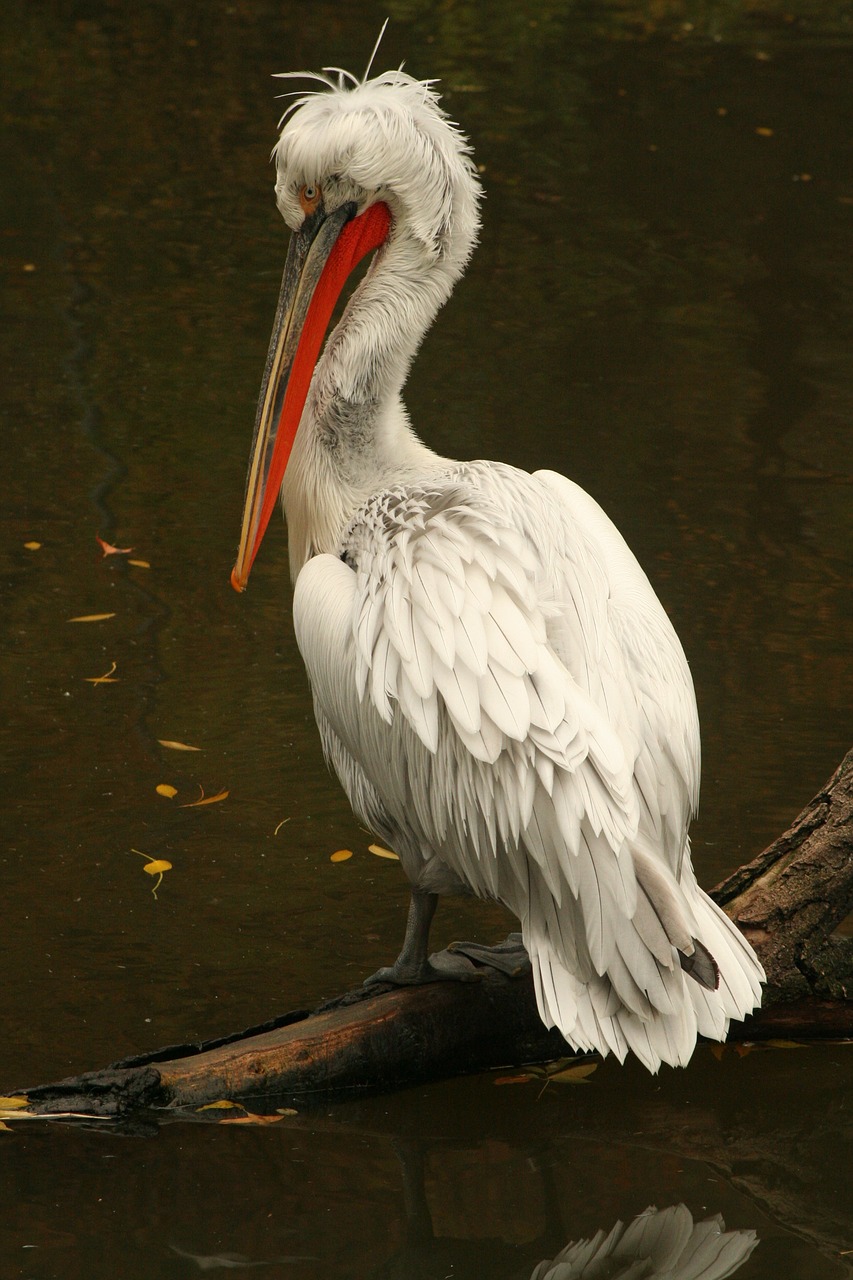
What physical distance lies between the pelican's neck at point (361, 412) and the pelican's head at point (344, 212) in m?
0.03

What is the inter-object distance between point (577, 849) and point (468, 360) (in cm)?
459

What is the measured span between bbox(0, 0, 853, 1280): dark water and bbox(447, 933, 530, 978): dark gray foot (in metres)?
0.27

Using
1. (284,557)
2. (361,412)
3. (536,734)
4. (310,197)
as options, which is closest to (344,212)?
(310,197)

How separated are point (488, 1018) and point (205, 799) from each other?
4.38 feet

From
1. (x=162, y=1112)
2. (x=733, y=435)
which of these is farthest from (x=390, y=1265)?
(x=733, y=435)

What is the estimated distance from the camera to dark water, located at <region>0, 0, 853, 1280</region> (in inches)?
112

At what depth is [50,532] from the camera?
212 inches

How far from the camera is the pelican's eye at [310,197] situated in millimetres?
3383

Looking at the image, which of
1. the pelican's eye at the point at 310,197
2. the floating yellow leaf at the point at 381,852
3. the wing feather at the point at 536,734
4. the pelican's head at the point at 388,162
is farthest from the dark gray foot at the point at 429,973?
the pelican's eye at the point at 310,197

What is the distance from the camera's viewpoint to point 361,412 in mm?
3371

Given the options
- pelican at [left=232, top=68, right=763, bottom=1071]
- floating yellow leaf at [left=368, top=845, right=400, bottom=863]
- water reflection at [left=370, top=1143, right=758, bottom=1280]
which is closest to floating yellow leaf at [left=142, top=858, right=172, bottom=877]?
floating yellow leaf at [left=368, top=845, right=400, bottom=863]

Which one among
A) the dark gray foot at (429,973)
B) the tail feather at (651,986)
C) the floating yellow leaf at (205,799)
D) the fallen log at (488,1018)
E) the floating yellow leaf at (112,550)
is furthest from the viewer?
the floating yellow leaf at (112,550)

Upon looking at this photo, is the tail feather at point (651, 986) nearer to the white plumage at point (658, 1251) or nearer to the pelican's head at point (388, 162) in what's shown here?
the white plumage at point (658, 1251)

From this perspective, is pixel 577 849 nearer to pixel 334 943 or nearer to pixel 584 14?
pixel 334 943
